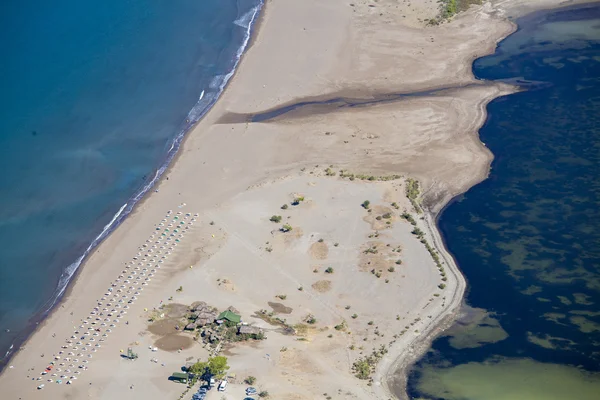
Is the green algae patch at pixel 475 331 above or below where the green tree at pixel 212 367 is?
below

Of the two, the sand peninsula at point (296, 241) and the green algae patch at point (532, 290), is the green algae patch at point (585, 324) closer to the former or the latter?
the green algae patch at point (532, 290)

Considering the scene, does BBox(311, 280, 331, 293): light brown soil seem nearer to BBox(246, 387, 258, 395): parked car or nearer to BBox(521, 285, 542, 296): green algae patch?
BBox(246, 387, 258, 395): parked car

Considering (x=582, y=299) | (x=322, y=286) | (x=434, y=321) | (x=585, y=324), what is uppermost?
(x=322, y=286)

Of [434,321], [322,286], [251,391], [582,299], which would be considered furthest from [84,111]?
[582,299]

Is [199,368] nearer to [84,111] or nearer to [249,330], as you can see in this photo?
[249,330]

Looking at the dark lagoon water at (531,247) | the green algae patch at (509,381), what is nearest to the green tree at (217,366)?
the dark lagoon water at (531,247)

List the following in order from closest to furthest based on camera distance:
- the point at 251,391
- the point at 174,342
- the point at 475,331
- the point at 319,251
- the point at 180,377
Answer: the point at 251,391
the point at 180,377
the point at 174,342
the point at 475,331
the point at 319,251

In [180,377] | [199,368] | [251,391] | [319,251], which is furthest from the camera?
[319,251]
